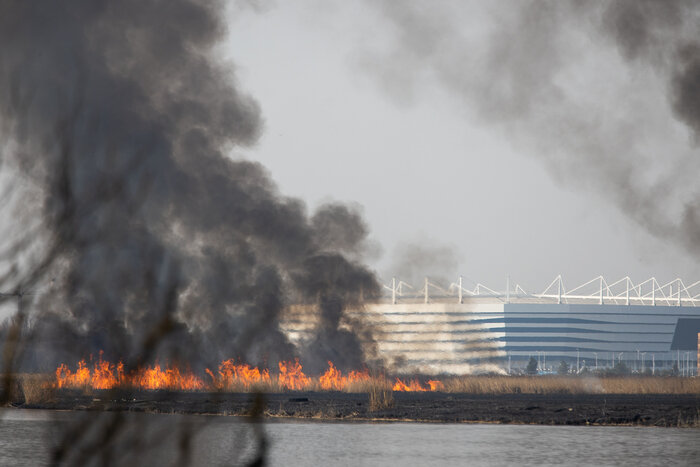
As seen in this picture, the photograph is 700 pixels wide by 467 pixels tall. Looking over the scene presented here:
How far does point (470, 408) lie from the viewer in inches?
2726

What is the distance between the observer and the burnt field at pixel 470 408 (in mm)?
61156

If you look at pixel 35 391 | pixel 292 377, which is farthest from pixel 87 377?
pixel 292 377

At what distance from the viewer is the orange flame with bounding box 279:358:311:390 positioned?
97.6 meters

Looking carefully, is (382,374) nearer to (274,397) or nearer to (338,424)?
(274,397)

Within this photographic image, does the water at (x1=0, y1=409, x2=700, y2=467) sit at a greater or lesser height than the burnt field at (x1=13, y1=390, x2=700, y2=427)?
lesser

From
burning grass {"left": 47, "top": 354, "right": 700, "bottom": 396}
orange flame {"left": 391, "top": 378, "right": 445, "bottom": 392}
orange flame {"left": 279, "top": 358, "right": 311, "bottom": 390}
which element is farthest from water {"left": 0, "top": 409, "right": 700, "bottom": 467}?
orange flame {"left": 391, "top": 378, "right": 445, "bottom": 392}

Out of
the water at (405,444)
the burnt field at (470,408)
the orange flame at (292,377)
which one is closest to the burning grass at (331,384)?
the orange flame at (292,377)

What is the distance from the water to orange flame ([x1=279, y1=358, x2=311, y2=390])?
37.1m

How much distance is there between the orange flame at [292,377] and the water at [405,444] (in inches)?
1459

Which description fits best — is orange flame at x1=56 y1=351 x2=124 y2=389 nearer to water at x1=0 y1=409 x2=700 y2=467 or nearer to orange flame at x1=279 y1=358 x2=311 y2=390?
orange flame at x1=279 y1=358 x2=311 y2=390

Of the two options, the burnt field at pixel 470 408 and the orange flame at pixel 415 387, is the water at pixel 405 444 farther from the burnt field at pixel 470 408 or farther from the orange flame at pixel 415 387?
the orange flame at pixel 415 387

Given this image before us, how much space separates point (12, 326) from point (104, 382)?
284ft

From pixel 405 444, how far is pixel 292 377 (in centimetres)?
5743

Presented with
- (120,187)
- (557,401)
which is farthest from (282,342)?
(120,187)
